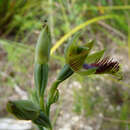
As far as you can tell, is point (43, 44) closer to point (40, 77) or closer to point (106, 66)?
A: point (40, 77)

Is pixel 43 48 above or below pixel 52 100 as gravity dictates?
above

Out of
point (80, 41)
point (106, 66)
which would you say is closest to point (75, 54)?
point (106, 66)

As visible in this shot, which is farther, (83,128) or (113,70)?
(83,128)

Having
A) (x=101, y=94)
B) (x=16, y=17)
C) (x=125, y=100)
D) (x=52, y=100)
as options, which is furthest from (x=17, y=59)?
(x=52, y=100)

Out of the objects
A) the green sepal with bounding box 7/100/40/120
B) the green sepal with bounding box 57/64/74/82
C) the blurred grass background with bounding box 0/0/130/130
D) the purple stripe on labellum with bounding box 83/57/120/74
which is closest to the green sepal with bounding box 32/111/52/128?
the green sepal with bounding box 7/100/40/120

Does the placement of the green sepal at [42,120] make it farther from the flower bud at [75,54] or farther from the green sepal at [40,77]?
the flower bud at [75,54]

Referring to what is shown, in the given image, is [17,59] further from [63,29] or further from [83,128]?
[83,128]

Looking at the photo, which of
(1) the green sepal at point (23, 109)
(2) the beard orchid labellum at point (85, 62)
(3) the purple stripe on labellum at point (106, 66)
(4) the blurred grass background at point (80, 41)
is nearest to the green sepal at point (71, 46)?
(2) the beard orchid labellum at point (85, 62)

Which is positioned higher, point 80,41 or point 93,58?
point 93,58
